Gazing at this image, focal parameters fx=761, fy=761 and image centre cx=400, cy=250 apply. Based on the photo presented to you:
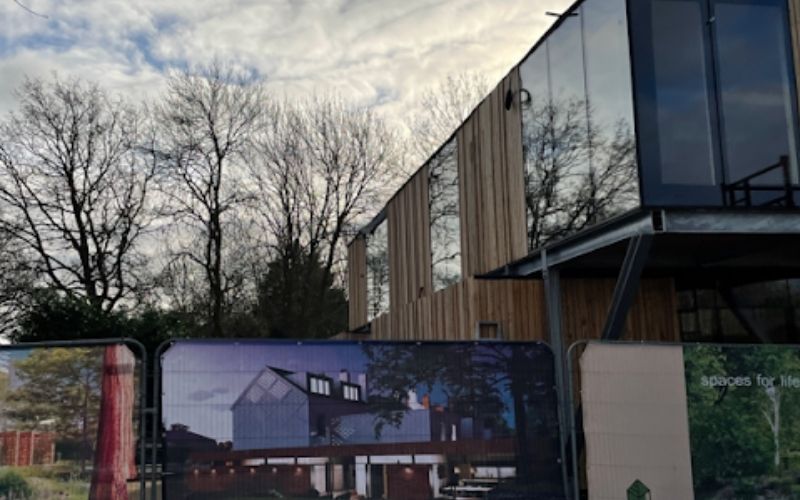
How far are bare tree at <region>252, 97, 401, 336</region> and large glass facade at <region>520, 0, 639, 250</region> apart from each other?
22.5m

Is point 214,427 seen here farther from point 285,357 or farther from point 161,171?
point 161,171

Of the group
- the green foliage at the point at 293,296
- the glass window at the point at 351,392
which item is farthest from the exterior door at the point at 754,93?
the green foliage at the point at 293,296

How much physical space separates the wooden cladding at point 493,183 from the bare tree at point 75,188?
19070 millimetres

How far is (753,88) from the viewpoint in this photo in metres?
9.25

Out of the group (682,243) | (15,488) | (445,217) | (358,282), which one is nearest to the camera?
(15,488)

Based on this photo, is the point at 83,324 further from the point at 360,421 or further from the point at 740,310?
the point at 740,310

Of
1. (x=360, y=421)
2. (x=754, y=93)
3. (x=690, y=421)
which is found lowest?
(x=690, y=421)

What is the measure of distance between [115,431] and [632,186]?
616 cm

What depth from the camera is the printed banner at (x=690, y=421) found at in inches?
292

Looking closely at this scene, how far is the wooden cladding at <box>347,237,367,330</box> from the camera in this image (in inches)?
908

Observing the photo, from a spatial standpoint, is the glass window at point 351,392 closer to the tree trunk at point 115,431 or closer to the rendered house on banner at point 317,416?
the rendered house on banner at point 317,416

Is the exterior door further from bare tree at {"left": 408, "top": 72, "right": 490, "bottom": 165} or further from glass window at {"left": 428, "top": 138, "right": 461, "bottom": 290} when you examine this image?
bare tree at {"left": 408, "top": 72, "right": 490, "bottom": 165}

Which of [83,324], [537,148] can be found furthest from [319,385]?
[83,324]

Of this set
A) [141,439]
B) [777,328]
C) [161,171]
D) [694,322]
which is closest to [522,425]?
[141,439]
